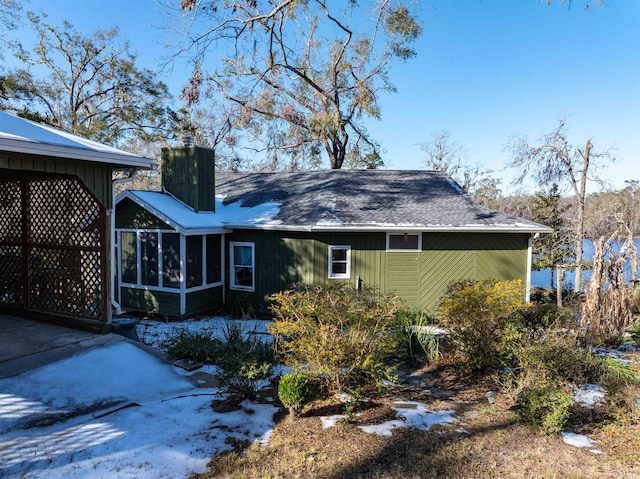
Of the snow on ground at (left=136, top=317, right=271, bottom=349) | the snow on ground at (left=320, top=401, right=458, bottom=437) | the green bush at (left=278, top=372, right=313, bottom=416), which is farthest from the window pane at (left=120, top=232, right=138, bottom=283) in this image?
the snow on ground at (left=320, top=401, right=458, bottom=437)

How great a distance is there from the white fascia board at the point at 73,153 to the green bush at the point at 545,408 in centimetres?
591

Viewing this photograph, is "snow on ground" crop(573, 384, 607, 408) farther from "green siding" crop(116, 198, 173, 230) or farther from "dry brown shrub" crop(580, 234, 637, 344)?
"green siding" crop(116, 198, 173, 230)

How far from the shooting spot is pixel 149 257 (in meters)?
10.1

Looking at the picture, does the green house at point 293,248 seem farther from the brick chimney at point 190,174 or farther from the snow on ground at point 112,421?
the snow on ground at point 112,421

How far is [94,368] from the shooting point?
16.2 feet

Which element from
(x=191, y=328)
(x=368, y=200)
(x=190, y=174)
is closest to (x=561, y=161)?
(x=368, y=200)

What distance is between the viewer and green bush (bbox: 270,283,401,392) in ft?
13.4

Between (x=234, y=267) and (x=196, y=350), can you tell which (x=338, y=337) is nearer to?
(x=196, y=350)

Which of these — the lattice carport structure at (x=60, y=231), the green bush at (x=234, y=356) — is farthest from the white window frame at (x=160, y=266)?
the green bush at (x=234, y=356)

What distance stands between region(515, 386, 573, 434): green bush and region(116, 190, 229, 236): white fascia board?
768 centimetres

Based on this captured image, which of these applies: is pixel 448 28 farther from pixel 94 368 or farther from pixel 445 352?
pixel 94 368

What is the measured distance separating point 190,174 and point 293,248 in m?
3.65

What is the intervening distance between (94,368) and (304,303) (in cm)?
289

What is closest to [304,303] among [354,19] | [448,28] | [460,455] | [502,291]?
[460,455]
